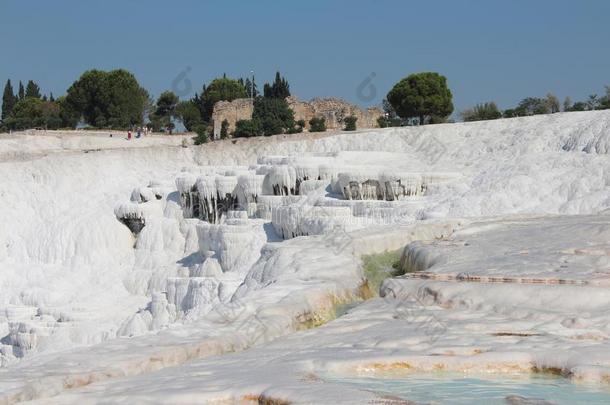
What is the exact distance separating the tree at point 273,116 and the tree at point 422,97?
13.2ft

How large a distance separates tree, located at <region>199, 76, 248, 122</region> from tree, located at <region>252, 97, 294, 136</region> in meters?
18.3

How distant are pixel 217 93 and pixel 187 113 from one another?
10.9ft

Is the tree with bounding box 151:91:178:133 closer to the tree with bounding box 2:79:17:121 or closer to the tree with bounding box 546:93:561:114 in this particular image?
the tree with bounding box 2:79:17:121

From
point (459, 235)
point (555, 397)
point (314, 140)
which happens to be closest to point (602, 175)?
point (459, 235)

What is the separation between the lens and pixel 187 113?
50.1 metres

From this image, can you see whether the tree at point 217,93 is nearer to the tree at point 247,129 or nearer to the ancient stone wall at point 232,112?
the ancient stone wall at point 232,112

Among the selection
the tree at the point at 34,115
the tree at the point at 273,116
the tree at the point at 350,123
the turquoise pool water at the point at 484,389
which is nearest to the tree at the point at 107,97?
the tree at the point at 34,115

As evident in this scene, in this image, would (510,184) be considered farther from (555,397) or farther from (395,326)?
(555,397)

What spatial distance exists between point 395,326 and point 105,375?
2.09 meters

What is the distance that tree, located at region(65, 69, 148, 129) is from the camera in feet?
146

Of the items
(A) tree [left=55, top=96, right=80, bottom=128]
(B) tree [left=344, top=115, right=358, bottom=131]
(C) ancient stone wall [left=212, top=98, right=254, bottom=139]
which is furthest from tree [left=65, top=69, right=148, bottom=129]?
(B) tree [left=344, top=115, right=358, bottom=131]

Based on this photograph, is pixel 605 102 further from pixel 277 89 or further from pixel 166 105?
pixel 166 105

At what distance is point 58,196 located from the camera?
85.4 ft

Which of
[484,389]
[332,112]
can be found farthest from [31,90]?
[484,389]
